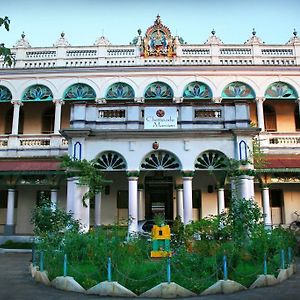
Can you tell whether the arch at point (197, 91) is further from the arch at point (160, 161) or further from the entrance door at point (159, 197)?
the arch at point (160, 161)

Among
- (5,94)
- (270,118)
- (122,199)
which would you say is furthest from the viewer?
(270,118)

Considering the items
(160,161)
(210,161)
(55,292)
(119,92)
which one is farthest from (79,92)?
(55,292)

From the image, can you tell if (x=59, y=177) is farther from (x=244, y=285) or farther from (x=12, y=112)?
(x=244, y=285)

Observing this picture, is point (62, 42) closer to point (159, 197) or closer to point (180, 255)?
point (159, 197)

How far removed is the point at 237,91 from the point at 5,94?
14.0 meters

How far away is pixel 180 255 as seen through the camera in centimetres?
921

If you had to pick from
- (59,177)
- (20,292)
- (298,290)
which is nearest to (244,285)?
(298,290)

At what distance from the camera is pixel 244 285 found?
883 cm

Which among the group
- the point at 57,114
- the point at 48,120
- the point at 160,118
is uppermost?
the point at 48,120

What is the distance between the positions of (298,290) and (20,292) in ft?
21.4

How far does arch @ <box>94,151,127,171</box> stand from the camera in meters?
15.2

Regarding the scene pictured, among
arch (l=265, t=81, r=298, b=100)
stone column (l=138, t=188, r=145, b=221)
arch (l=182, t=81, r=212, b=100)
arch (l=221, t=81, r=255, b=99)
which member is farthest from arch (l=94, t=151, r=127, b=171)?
arch (l=265, t=81, r=298, b=100)

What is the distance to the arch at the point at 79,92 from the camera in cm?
2212

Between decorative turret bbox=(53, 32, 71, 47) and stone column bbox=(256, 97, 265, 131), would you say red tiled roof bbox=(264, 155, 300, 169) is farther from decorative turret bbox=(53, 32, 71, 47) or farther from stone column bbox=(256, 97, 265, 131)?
decorative turret bbox=(53, 32, 71, 47)
